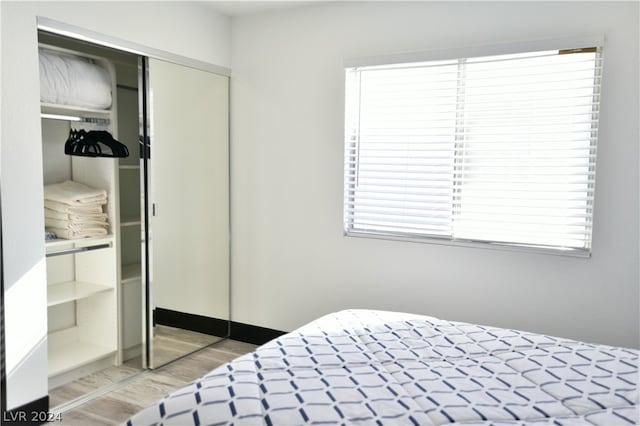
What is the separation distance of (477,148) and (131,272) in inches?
95.9

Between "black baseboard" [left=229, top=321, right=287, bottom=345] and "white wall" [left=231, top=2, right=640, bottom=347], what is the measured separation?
0.18 ft

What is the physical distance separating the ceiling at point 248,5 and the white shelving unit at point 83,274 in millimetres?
914

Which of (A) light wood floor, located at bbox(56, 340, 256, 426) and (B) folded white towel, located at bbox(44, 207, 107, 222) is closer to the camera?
(A) light wood floor, located at bbox(56, 340, 256, 426)

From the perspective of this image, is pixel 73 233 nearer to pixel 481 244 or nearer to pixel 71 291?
pixel 71 291

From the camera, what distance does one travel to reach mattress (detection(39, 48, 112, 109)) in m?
2.80

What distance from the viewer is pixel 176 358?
3570 millimetres

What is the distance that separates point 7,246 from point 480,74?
2.75 metres

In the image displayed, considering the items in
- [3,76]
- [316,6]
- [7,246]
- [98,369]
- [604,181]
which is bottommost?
[98,369]

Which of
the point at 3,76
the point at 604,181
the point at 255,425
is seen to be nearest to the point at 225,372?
the point at 255,425

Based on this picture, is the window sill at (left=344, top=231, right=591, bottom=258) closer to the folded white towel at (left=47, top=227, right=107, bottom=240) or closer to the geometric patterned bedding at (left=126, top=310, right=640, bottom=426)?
the geometric patterned bedding at (left=126, top=310, right=640, bottom=426)

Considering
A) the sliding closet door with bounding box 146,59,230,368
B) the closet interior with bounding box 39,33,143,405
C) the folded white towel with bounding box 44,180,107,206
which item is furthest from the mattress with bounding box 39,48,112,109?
the folded white towel with bounding box 44,180,107,206

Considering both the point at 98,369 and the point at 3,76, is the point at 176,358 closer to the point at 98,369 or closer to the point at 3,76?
the point at 98,369

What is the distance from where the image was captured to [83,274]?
345cm

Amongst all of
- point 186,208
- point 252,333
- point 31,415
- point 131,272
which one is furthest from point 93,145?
point 252,333
